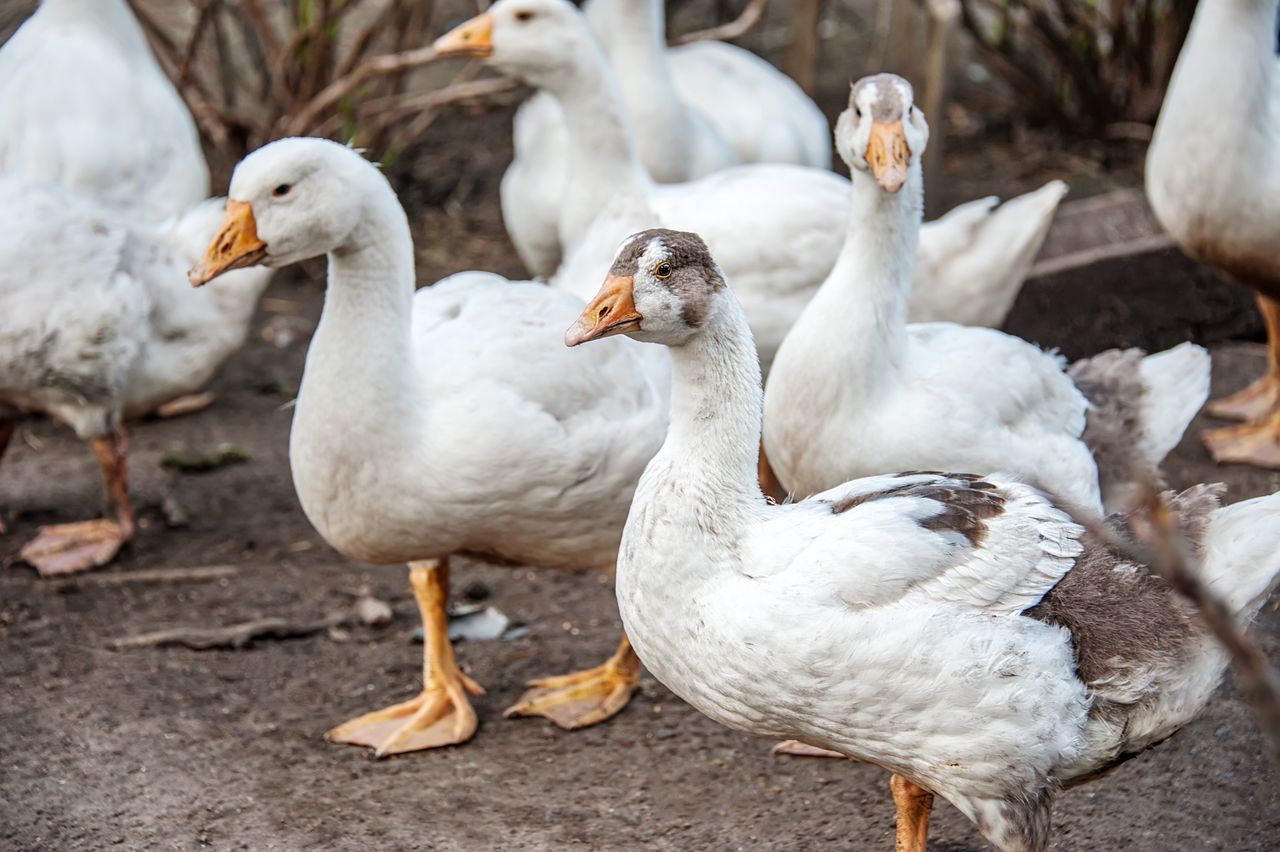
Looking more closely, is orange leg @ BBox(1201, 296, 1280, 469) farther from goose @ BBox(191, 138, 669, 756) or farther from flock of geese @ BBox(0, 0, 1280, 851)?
goose @ BBox(191, 138, 669, 756)

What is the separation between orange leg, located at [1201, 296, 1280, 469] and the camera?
5121 mm

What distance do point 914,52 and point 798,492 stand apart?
3.83 metres

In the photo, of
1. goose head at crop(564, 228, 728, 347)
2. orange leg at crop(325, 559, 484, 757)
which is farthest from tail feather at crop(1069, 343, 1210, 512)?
orange leg at crop(325, 559, 484, 757)

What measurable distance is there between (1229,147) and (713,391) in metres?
2.84

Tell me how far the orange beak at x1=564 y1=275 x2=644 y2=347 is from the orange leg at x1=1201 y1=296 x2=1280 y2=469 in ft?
10.4

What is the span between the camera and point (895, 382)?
3.56 meters

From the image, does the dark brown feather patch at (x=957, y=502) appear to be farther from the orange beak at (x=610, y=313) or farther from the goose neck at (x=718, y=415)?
the orange beak at (x=610, y=313)

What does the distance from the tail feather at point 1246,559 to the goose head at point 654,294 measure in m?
1.05

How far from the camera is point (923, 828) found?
307 cm

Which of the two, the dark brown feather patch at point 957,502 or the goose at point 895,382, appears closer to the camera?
the dark brown feather patch at point 957,502

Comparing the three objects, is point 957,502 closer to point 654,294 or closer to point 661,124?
point 654,294

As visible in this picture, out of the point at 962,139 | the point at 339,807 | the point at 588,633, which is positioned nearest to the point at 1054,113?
the point at 962,139

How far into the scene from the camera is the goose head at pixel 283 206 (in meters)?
3.53

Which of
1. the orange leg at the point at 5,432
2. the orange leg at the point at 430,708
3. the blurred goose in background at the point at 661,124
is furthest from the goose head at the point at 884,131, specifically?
the orange leg at the point at 5,432
